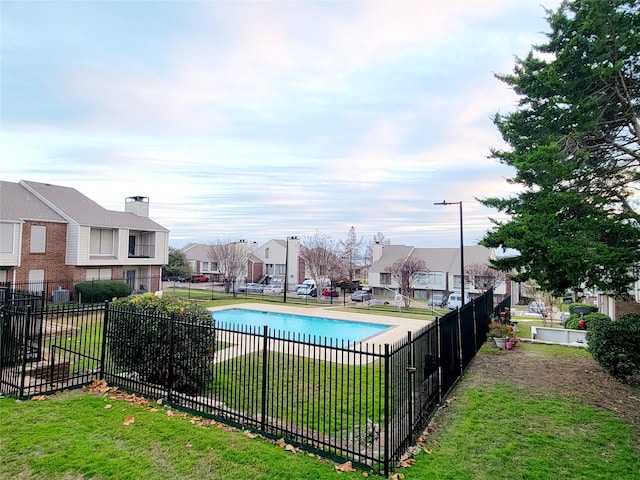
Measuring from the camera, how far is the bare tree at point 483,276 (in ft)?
126

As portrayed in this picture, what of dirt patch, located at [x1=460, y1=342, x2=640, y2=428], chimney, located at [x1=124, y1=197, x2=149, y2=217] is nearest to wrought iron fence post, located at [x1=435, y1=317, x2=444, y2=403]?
dirt patch, located at [x1=460, y1=342, x2=640, y2=428]

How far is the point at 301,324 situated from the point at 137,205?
19.7m

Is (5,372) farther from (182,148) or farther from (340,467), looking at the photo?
(182,148)

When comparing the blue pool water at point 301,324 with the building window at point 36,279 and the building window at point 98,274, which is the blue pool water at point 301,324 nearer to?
the building window at point 98,274

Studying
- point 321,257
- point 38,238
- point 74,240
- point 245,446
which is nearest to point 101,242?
point 74,240

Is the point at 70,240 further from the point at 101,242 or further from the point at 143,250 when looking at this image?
the point at 143,250

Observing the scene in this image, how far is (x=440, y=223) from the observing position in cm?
3017

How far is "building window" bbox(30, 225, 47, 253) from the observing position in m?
23.0

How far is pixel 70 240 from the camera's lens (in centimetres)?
2447

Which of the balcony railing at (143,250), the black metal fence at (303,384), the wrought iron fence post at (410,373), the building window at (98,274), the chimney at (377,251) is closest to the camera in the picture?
the black metal fence at (303,384)

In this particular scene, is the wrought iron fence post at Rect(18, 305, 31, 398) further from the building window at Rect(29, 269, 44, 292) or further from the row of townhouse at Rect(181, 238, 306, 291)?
the row of townhouse at Rect(181, 238, 306, 291)

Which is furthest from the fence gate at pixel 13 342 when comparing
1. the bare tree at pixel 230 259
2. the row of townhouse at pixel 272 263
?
the row of townhouse at pixel 272 263

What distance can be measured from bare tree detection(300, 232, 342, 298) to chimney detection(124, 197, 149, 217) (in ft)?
56.7

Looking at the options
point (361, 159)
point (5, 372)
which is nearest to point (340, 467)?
point (5, 372)
